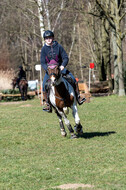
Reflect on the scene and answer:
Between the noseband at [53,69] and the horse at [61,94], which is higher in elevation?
the noseband at [53,69]

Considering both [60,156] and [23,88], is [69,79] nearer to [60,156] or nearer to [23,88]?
[60,156]

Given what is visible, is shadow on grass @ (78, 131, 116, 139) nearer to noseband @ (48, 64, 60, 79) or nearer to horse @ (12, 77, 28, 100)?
noseband @ (48, 64, 60, 79)

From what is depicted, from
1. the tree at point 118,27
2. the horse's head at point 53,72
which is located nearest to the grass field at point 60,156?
the horse's head at point 53,72

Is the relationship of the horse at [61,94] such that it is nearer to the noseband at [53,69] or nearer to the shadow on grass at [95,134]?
the noseband at [53,69]

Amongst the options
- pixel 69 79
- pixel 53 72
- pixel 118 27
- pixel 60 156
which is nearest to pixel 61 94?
pixel 69 79

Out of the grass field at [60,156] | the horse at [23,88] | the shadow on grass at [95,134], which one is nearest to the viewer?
the grass field at [60,156]

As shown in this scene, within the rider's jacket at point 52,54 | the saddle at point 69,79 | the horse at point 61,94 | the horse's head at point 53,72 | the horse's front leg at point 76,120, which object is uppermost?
the rider's jacket at point 52,54

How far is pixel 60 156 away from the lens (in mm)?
9484

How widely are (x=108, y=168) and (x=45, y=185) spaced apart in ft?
4.79

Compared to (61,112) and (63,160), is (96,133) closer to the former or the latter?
(61,112)

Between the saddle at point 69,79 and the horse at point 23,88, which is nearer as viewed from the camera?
the saddle at point 69,79

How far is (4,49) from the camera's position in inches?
2606

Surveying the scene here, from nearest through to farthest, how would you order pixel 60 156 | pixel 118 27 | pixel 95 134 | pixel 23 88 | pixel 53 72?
pixel 60 156 → pixel 53 72 → pixel 95 134 → pixel 118 27 → pixel 23 88

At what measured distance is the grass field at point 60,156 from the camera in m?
7.19
